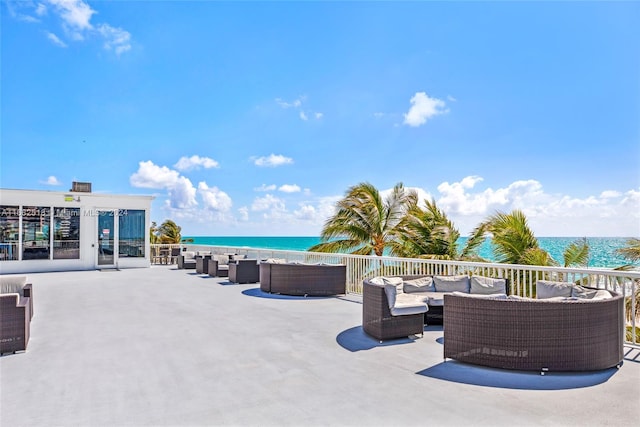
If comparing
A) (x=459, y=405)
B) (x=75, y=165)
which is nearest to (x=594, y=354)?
(x=459, y=405)

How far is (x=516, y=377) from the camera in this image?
3.36m

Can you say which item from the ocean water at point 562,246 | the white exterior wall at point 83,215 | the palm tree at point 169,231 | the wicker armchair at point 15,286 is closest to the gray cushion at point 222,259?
the white exterior wall at point 83,215

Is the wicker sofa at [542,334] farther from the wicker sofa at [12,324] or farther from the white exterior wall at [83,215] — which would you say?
the white exterior wall at [83,215]

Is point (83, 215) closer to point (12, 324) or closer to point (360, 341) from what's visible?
point (12, 324)

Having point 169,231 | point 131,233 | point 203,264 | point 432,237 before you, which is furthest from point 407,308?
point 169,231

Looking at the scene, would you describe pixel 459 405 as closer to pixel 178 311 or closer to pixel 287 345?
pixel 287 345

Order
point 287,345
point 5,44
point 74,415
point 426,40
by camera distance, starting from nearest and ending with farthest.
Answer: point 74,415 → point 287,345 → point 5,44 → point 426,40

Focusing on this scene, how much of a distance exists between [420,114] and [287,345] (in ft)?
39.3

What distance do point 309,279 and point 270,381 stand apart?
177 inches

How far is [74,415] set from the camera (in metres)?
2.62

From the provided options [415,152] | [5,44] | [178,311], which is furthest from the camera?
[415,152]

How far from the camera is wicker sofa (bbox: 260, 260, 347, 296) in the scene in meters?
7.71

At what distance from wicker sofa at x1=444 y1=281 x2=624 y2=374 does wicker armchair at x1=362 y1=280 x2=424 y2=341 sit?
1.05 metres

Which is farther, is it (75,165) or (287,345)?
(75,165)
